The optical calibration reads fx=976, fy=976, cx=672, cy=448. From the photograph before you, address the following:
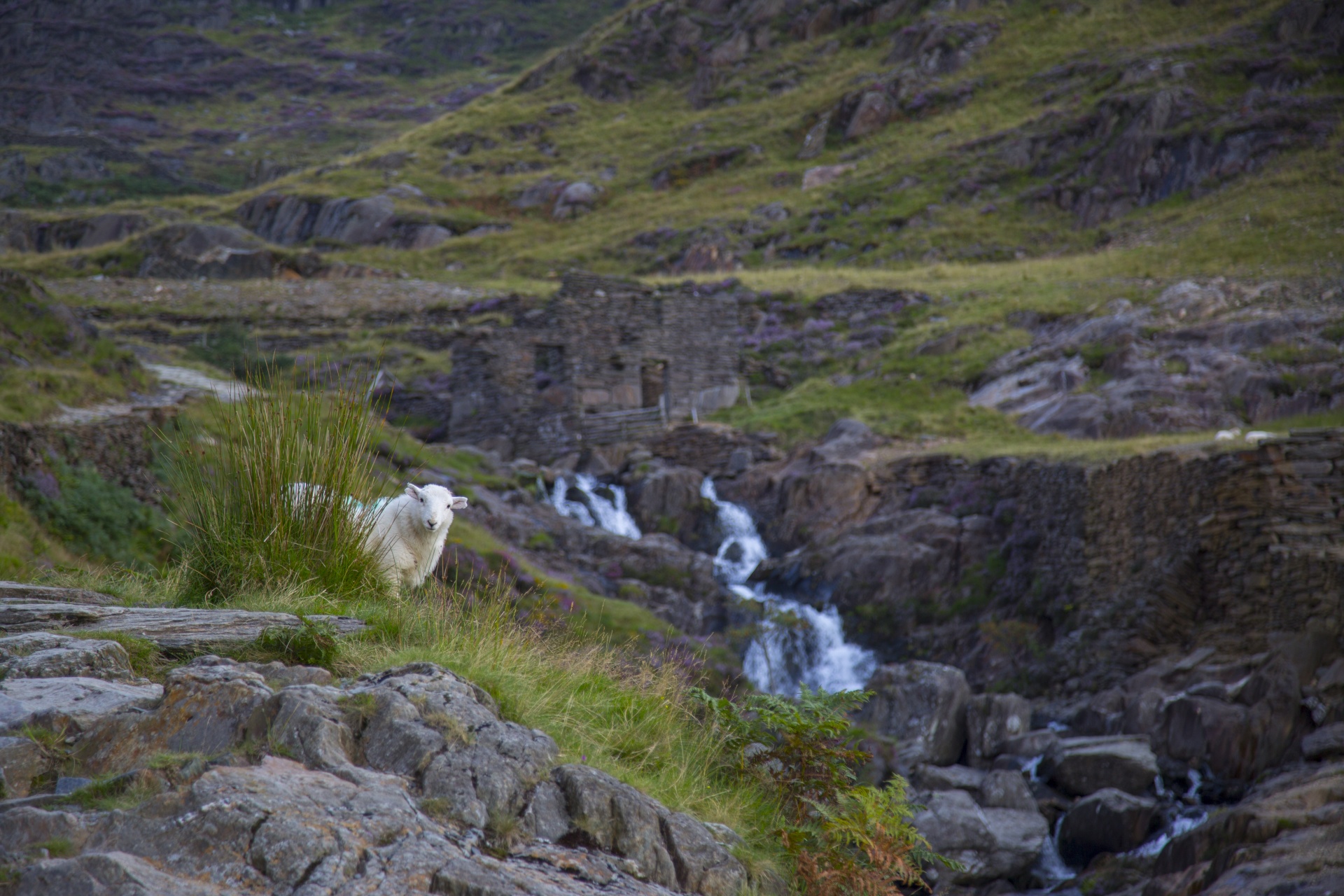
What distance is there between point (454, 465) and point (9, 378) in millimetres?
10537

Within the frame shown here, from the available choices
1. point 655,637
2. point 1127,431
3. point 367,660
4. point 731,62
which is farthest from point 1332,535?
point 731,62

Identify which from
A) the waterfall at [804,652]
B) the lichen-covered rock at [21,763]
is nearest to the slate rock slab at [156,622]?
the lichen-covered rock at [21,763]

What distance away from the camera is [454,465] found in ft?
79.0

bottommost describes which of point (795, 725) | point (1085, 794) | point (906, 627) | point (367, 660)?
point (906, 627)

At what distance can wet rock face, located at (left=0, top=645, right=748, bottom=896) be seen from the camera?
12.7 feet

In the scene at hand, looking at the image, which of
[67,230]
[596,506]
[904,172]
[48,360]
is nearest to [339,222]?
[67,230]

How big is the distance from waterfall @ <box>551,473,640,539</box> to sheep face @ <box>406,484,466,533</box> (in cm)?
1557

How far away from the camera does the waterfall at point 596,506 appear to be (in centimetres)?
2478

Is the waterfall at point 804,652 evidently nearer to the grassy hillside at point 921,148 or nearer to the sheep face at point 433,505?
the sheep face at point 433,505

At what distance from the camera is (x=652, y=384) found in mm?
31875

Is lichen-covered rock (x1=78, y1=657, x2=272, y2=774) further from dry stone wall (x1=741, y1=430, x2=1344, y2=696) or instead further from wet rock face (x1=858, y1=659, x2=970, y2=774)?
dry stone wall (x1=741, y1=430, x2=1344, y2=696)

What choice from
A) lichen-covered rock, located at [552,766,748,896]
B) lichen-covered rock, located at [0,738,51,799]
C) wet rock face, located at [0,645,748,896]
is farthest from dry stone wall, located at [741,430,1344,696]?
lichen-covered rock, located at [0,738,51,799]

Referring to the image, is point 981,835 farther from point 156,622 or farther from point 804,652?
point 156,622

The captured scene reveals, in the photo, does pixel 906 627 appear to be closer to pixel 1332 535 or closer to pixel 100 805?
pixel 1332 535
